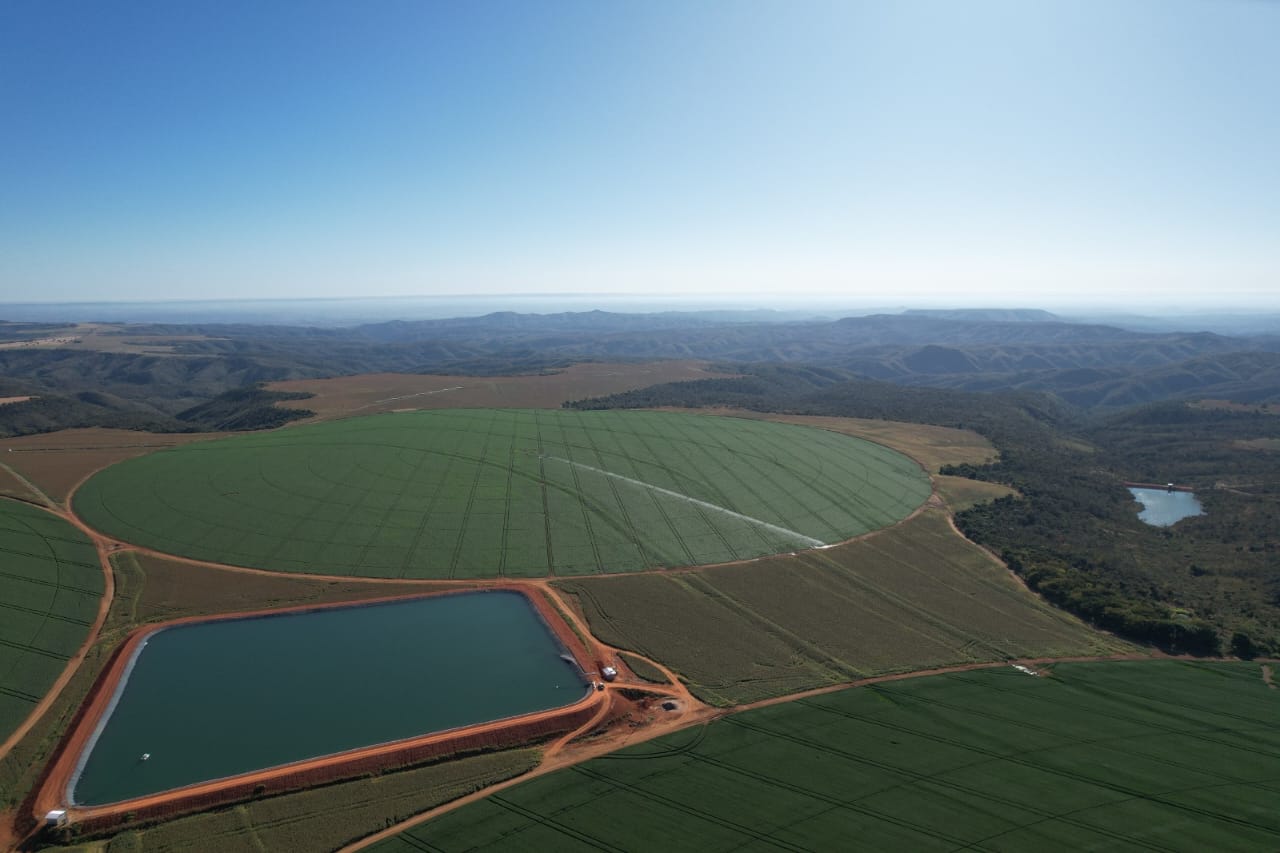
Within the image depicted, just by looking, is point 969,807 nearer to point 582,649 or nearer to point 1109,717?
point 1109,717

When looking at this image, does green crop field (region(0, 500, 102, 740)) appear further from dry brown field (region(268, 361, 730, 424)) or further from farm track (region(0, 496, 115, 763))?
dry brown field (region(268, 361, 730, 424))

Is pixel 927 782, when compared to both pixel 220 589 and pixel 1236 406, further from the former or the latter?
pixel 1236 406

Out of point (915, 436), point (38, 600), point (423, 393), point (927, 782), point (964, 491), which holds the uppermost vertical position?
point (423, 393)

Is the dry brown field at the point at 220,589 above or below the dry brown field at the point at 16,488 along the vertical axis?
below

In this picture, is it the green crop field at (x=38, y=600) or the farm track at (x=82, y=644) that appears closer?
the farm track at (x=82, y=644)

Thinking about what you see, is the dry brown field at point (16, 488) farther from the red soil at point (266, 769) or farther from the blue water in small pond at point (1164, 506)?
the blue water in small pond at point (1164, 506)

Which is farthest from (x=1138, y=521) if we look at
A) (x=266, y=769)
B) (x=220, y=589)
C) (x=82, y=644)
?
(x=82, y=644)

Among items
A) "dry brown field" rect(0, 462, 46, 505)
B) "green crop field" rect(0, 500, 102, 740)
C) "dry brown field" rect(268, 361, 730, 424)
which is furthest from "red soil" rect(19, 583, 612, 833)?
"dry brown field" rect(268, 361, 730, 424)

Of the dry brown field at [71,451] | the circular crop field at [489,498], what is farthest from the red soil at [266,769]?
the dry brown field at [71,451]
